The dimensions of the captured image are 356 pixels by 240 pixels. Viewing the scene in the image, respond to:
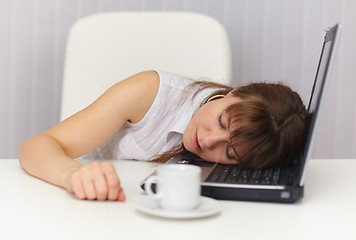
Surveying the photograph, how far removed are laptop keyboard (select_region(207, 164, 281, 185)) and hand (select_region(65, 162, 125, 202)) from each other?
0.18 m

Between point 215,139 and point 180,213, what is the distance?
1.46 feet

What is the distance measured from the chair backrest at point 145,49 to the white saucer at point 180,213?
37.6 inches

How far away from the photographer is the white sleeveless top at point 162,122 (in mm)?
1423

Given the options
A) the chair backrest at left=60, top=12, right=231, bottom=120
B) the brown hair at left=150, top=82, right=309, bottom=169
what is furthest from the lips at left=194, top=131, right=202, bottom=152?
the chair backrest at left=60, top=12, right=231, bottom=120

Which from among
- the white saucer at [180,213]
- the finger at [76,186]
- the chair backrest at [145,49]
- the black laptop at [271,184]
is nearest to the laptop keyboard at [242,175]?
the black laptop at [271,184]

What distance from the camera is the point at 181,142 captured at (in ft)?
4.63

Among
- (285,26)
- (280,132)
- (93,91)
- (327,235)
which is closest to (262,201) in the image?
(327,235)

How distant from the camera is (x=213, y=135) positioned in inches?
46.0

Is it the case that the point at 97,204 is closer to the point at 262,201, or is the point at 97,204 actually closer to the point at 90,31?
the point at 262,201

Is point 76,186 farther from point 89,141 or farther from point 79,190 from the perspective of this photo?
point 89,141

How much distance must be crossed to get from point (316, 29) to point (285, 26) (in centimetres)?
13

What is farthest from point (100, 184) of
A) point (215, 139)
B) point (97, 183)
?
point (215, 139)

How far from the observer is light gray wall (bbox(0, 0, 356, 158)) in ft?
7.06

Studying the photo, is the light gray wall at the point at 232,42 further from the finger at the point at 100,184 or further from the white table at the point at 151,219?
the finger at the point at 100,184
